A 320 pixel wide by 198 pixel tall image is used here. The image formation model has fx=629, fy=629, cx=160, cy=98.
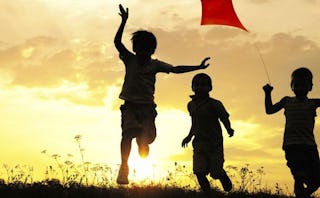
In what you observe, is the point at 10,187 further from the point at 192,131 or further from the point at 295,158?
the point at 295,158

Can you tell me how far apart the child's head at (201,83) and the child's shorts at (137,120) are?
4.82 ft

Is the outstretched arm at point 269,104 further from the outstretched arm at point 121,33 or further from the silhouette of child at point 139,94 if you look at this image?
the outstretched arm at point 121,33

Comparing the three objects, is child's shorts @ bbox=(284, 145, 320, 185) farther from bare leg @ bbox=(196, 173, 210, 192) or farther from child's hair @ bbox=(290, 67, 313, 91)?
bare leg @ bbox=(196, 173, 210, 192)

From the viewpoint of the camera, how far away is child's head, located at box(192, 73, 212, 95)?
40.3ft

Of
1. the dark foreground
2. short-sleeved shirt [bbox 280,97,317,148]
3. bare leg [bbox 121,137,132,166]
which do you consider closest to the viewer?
the dark foreground

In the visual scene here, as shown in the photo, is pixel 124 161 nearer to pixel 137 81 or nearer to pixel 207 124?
pixel 137 81

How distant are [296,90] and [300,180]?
158cm

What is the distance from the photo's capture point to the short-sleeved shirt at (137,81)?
11.0 metres

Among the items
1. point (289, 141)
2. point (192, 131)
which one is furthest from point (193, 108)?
point (289, 141)

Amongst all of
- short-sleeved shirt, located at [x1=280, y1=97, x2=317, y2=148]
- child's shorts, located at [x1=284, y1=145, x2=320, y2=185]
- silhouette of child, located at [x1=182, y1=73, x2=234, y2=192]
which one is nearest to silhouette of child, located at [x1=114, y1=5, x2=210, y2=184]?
silhouette of child, located at [x1=182, y1=73, x2=234, y2=192]

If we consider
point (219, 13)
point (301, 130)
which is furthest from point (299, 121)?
point (219, 13)

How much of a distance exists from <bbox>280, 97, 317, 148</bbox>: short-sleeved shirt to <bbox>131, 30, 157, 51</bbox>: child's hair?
263 cm

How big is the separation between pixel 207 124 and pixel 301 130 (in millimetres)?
2006

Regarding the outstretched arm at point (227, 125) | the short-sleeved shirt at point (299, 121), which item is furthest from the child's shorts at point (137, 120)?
the short-sleeved shirt at point (299, 121)
